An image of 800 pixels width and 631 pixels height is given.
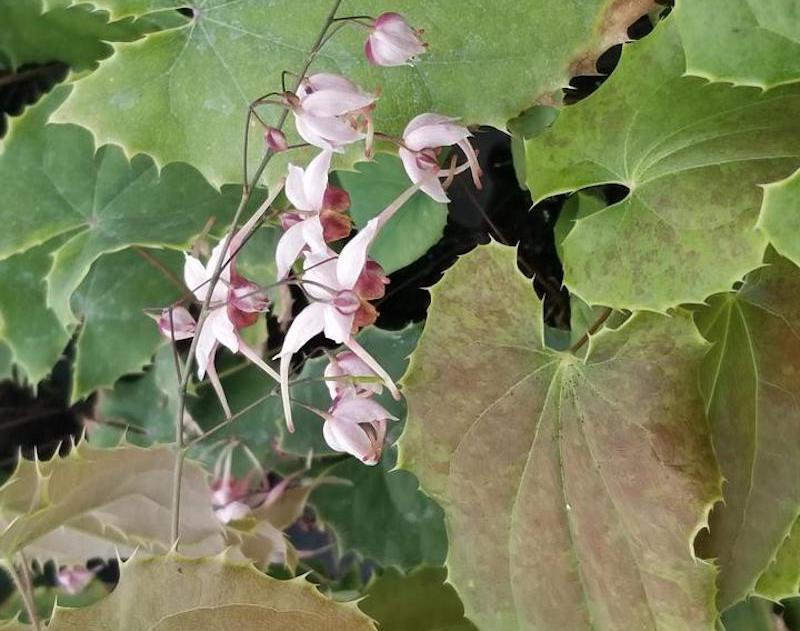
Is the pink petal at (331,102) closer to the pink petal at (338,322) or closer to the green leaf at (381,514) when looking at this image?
the pink petal at (338,322)

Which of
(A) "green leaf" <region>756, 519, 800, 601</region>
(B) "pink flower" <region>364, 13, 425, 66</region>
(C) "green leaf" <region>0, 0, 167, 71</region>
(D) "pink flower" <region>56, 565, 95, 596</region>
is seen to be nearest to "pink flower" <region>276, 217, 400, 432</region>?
(B) "pink flower" <region>364, 13, 425, 66</region>

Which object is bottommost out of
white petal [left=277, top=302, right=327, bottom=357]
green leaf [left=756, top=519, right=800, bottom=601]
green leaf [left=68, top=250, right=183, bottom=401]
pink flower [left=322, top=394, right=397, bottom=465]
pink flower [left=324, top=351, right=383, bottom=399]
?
green leaf [left=756, top=519, right=800, bottom=601]

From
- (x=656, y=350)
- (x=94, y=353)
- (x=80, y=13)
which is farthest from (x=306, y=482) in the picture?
(x=80, y=13)

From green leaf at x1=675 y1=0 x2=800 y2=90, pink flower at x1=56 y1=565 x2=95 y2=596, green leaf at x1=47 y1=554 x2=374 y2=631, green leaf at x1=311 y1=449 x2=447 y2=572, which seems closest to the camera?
green leaf at x1=675 y1=0 x2=800 y2=90

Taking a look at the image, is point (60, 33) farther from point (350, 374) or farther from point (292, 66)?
point (350, 374)

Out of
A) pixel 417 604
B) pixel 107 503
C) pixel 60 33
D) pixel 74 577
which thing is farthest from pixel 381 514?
pixel 60 33

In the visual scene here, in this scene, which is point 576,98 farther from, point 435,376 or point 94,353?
point 94,353

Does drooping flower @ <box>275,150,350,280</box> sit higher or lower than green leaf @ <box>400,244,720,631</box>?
higher

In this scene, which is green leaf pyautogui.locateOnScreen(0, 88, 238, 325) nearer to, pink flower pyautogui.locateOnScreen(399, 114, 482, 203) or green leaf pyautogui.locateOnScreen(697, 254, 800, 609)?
pink flower pyautogui.locateOnScreen(399, 114, 482, 203)
